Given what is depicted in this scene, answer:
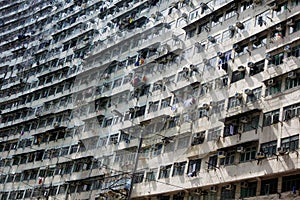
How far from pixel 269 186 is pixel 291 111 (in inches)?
106

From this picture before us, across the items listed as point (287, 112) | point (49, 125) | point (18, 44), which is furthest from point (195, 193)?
point (18, 44)

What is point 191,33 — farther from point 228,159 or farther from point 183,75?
point 228,159

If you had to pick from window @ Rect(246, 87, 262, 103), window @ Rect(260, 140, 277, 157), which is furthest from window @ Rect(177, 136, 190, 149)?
window @ Rect(260, 140, 277, 157)

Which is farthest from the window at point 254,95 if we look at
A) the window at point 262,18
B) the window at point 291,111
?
the window at point 262,18

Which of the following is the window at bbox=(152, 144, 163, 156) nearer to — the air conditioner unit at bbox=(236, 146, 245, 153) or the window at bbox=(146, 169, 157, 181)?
the window at bbox=(146, 169, 157, 181)

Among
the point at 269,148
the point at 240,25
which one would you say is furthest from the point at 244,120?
the point at 240,25

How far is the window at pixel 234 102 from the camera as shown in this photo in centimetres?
1856

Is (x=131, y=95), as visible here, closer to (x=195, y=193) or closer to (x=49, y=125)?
(x=195, y=193)

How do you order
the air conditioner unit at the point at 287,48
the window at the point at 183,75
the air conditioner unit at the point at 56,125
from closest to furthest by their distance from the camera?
the air conditioner unit at the point at 287,48, the window at the point at 183,75, the air conditioner unit at the point at 56,125

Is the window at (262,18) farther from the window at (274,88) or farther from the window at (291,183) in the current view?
the window at (291,183)

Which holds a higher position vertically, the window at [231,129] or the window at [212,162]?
the window at [231,129]

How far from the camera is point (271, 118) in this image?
17078mm

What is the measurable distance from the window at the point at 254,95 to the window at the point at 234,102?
400 millimetres

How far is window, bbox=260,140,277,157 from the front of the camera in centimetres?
1633
